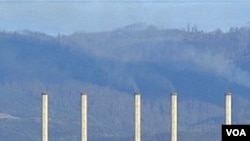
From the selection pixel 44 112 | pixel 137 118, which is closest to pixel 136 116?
pixel 137 118

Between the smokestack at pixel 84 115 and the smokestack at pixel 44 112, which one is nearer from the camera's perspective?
the smokestack at pixel 44 112

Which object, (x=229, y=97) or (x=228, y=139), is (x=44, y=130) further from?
(x=228, y=139)

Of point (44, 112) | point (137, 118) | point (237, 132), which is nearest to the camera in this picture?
point (237, 132)

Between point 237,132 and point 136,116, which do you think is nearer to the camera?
point 237,132

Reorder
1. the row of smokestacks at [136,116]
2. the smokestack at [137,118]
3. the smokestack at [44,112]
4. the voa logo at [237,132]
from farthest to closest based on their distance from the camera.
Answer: the smokestack at [137,118]
the smokestack at [44,112]
the row of smokestacks at [136,116]
the voa logo at [237,132]

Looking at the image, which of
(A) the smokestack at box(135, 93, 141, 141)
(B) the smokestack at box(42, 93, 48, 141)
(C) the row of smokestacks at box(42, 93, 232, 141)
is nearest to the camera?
(C) the row of smokestacks at box(42, 93, 232, 141)

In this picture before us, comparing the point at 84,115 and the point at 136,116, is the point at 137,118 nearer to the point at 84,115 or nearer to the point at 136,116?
the point at 136,116

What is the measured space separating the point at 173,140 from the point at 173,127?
0.70m

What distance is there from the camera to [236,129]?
4956cm

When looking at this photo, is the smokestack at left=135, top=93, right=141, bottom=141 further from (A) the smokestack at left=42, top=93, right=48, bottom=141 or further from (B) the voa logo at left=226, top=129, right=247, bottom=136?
(B) the voa logo at left=226, top=129, right=247, bottom=136

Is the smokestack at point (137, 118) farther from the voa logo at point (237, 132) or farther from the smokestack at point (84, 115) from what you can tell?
the voa logo at point (237, 132)

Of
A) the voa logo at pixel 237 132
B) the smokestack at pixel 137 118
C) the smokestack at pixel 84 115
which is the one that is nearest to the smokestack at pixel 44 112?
the smokestack at pixel 84 115

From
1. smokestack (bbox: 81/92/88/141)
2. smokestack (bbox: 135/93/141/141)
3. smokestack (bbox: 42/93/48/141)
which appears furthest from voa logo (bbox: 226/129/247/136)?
smokestack (bbox: 42/93/48/141)

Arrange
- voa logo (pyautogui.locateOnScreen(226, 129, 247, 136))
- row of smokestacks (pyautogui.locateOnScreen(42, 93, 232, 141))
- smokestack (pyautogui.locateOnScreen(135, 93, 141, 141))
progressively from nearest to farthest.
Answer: voa logo (pyautogui.locateOnScreen(226, 129, 247, 136)), row of smokestacks (pyautogui.locateOnScreen(42, 93, 232, 141)), smokestack (pyautogui.locateOnScreen(135, 93, 141, 141))
